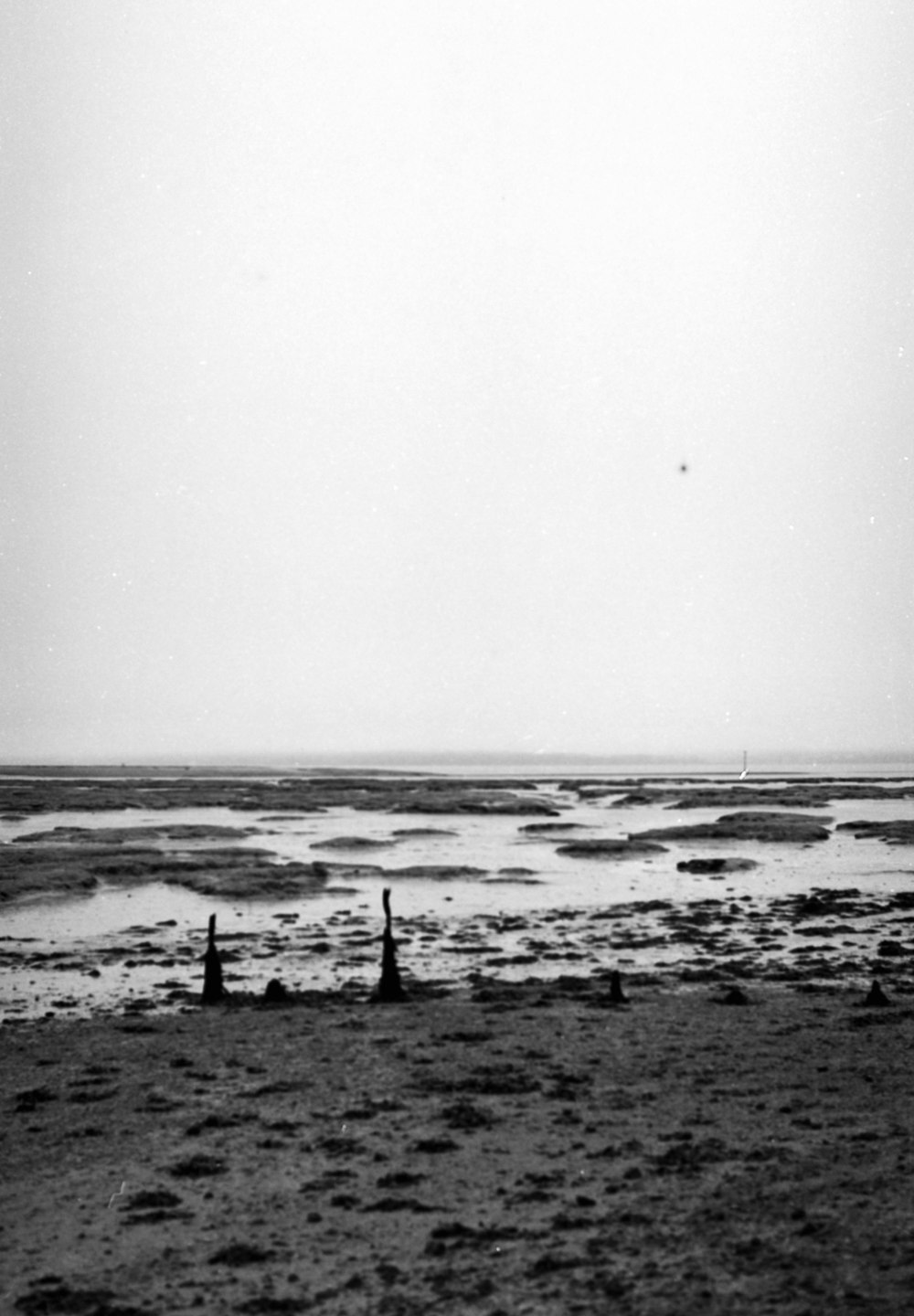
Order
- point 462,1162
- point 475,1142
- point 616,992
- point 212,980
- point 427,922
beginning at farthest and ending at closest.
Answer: point 427,922, point 212,980, point 616,992, point 475,1142, point 462,1162

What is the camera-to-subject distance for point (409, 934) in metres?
35.8

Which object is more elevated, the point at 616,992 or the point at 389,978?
the point at 389,978

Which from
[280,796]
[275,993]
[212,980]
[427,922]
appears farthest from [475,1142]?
[280,796]

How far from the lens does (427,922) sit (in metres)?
38.2

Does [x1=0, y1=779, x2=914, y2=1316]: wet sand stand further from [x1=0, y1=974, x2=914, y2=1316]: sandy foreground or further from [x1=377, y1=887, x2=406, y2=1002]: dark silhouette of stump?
[x1=377, y1=887, x2=406, y2=1002]: dark silhouette of stump

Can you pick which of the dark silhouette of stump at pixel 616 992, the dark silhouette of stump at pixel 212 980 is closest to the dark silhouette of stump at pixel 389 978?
the dark silhouette of stump at pixel 212 980

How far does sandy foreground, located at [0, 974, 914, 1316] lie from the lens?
11539mm

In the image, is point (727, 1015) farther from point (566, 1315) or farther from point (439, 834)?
point (439, 834)

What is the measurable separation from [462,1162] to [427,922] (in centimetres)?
2306

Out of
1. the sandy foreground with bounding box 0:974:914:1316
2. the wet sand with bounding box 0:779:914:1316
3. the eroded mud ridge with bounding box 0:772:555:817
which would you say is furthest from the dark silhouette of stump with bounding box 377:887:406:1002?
the eroded mud ridge with bounding box 0:772:555:817

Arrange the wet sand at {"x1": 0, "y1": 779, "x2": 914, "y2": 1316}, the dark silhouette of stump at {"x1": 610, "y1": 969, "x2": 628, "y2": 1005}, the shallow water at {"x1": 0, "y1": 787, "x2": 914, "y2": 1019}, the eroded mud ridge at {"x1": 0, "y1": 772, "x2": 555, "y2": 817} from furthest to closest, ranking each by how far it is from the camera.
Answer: the eroded mud ridge at {"x1": 0, "y1": 772, "x2": 555, "y2": 817}
the shallow water at {"x1": 0, "y1": 787, "x2": 914, "y2": 1019}
the dark silhouette of stump at {"x1": 610, "y1": 969, "x2": 628, "y2": 1005}
the wet sand at {"x1": 0, "y1": 779, "x2": 914, "y2": 1316}

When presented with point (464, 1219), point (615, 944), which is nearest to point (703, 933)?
point (615, 944)

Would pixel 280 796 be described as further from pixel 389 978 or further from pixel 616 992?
pixel 616 992

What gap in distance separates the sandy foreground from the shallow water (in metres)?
5.37
